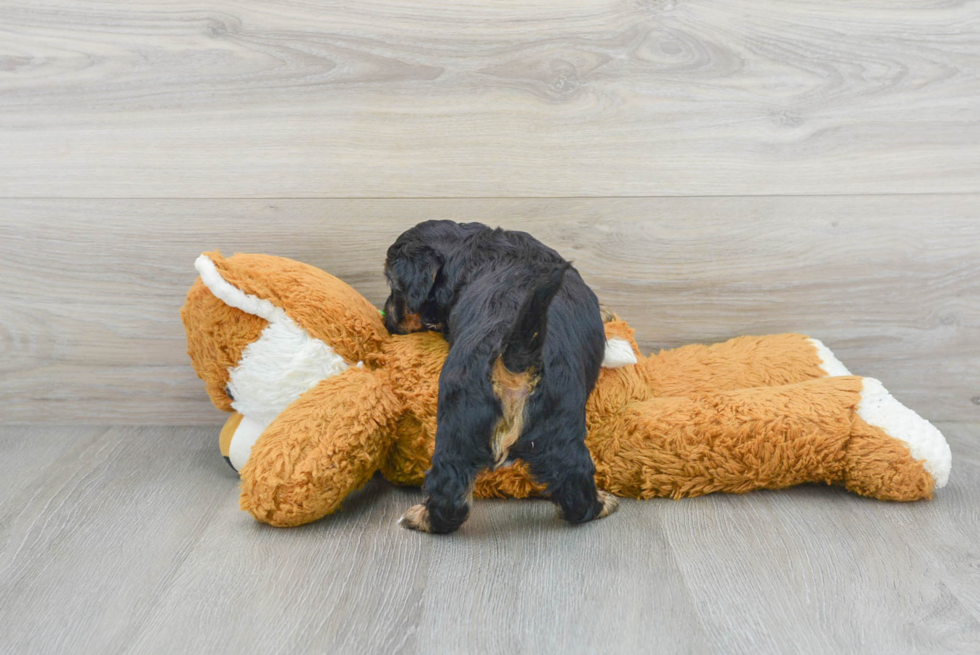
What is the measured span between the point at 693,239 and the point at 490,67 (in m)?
0.58

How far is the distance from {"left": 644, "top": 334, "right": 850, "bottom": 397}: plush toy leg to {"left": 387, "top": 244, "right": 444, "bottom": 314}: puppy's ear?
0.49m

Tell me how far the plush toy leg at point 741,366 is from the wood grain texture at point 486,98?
1.14 ft

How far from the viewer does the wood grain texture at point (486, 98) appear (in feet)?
5.16

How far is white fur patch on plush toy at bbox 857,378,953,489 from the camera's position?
1.30m

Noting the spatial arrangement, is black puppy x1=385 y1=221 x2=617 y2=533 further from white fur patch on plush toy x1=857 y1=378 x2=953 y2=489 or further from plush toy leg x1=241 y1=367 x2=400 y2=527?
white fur patch on plush toy x1=857 y1=378 x2=953 y2=489

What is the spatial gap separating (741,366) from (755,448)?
0.25 meters

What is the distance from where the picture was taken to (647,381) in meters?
1.47

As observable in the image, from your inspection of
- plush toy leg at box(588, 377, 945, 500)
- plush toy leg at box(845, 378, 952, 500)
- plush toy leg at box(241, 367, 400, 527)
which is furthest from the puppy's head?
plush toy leg at box(845, 378, 952, 500)

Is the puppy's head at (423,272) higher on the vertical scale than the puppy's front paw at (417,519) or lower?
higher

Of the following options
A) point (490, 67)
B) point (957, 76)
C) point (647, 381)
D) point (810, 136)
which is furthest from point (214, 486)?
point (957, 76)

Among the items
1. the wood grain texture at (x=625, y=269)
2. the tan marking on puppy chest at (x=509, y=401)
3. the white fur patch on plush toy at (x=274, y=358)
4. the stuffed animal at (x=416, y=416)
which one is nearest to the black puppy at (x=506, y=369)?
the tan marking on puppy chest at (x=509, y=401)

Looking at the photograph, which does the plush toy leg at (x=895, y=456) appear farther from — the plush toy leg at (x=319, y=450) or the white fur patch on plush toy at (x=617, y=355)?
the plush toy leg at (x=319, y=450)

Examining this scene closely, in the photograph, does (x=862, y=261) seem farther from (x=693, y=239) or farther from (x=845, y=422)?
(x=845, y=422)

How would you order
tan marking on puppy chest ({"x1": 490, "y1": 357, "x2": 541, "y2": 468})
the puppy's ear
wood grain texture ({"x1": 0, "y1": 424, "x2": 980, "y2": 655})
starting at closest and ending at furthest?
wood grain texture ({"x1": 0, "y1": 424, "x2": 980, "y2": 655}), tan marking on puppy chest ({"x1": 490, "y1": 357, "x2": 541, "y2": 468}), the puppy's ear
